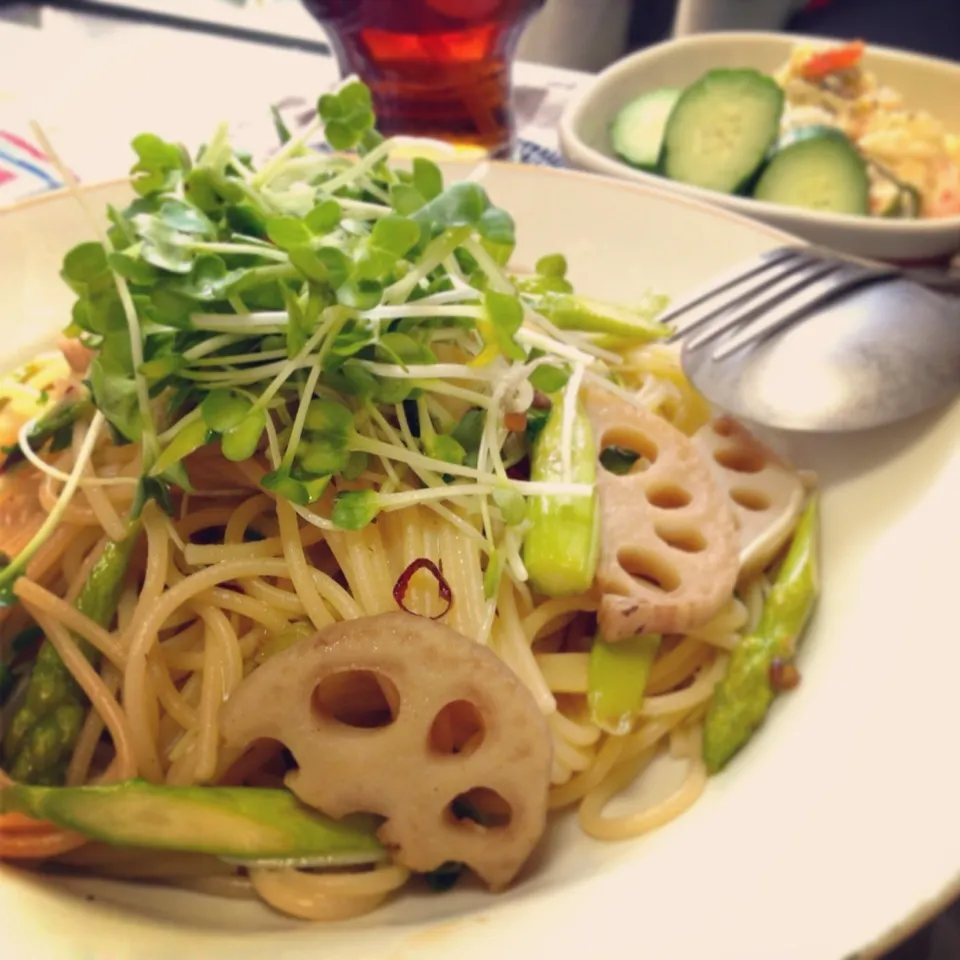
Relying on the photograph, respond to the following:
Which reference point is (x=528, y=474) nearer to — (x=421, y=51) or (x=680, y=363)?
(x=680, y=363)

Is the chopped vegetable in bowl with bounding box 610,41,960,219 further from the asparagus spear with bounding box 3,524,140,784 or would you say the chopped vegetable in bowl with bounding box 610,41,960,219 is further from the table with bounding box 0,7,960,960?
the asparagus spear with bounding box 3,524,140,784

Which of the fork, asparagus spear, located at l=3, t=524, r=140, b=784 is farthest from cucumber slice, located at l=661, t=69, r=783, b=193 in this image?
asparagus spear, located at l=3, t=524, r=140, b=784

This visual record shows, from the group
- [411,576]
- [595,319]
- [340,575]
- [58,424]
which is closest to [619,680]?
[411,576]

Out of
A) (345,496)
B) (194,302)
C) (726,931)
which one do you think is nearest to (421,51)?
(194,302)

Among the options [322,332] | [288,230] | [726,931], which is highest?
[288,230]

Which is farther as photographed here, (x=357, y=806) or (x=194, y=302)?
(x=194, y=302)

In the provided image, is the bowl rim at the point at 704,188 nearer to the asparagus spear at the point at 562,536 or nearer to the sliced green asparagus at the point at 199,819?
the asparagus spear at the point at 562,536
